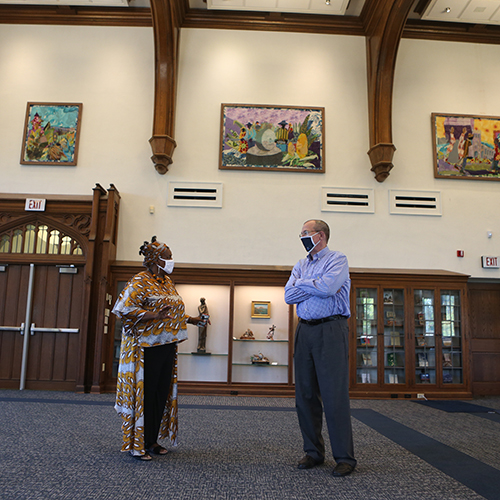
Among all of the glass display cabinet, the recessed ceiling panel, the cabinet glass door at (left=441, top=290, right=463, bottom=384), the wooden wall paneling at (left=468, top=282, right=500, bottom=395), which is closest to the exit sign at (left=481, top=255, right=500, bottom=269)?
the wooden wall paneling at (left=468, top=282, right=500, bottom=395)

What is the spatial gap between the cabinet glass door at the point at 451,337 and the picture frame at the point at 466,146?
2.46 m

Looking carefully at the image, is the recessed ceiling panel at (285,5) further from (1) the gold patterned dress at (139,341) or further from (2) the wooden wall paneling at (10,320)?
(1) the gold patterned dress at (139,341)

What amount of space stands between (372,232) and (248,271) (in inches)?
100

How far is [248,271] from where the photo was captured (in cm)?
802

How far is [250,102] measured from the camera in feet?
29.5

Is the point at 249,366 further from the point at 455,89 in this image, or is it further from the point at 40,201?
the point at 455,89

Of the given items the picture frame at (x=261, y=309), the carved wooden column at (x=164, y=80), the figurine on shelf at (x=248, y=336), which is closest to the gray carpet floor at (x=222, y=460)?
the figurine on shelf at (x=248, y=336)

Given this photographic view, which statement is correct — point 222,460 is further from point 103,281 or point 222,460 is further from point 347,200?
point 347,200

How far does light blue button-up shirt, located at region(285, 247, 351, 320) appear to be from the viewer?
3.35 m

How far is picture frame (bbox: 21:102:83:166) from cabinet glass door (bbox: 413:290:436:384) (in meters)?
7.04

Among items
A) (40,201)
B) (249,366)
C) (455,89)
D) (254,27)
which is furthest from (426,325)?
(40,201)

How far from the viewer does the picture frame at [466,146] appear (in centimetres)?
889

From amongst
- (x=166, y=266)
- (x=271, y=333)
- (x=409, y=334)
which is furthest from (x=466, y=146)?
(x=166, y=266)

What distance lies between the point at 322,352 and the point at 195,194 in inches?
227
